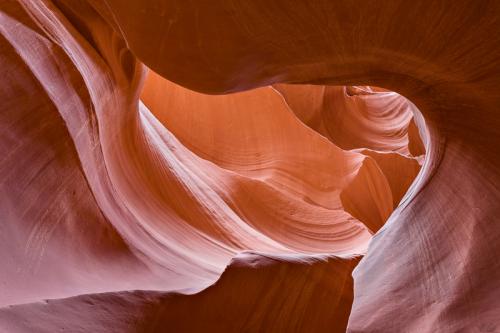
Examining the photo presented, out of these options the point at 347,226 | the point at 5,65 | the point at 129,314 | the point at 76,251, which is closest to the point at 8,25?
the point at 5,65

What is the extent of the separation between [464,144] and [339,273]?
26.9 inches

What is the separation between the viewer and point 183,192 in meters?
2.22

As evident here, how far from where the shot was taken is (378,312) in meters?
1.35

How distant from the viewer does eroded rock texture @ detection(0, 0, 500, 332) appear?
1064mm

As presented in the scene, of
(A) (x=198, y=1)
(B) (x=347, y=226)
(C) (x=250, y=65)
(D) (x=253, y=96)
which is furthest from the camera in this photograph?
(D) (x=253, y=96)

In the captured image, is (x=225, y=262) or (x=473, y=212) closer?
(x=473, y=212)

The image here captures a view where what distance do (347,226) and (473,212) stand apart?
1544 millimetres

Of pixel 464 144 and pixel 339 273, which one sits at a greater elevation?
pixel 464 144

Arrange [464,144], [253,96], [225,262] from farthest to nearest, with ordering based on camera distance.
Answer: [253,96]
[225,262]
[464,144]

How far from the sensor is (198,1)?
1007mm

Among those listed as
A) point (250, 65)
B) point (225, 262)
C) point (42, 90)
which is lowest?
point (225, 262)

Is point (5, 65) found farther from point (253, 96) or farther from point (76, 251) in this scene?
point (253, 96)

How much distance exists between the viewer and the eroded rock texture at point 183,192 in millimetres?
1064

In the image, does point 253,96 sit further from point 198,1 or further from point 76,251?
point 198,1
